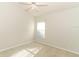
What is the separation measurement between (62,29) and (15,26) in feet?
3.18

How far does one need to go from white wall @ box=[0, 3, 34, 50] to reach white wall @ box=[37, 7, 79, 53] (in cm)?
36

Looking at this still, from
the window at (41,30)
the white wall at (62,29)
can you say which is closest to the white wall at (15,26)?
the window at (41,30)

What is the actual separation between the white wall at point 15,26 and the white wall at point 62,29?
355mm

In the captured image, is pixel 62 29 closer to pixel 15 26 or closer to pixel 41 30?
pixel 41 30

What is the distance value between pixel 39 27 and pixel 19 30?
1.26 ft

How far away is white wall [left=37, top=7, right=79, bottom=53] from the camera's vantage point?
5.16 feet

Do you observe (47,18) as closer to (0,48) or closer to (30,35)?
(30,35)

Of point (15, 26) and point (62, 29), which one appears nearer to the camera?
point (15, 26)

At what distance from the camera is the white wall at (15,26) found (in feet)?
4.83

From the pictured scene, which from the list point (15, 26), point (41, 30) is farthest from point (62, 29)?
point (15, 26)

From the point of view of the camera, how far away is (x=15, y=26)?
5.00 ft

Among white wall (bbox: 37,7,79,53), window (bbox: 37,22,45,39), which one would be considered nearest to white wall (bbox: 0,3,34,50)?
window (bbox: 37,22,45,39)

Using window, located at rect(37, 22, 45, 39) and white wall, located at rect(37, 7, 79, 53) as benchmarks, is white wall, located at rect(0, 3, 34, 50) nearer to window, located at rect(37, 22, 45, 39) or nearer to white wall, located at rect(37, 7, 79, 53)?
window, located at rect(37, 22, 45, 39)

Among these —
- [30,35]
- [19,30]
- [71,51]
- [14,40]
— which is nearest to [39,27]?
[30,35]
